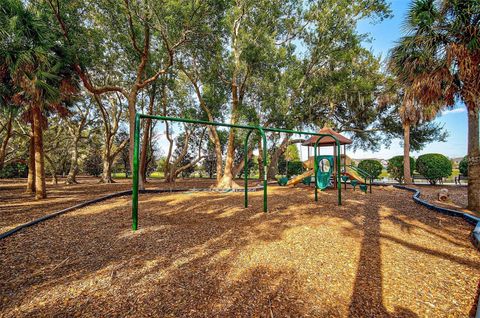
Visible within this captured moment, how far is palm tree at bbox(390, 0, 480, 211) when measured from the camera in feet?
19.6

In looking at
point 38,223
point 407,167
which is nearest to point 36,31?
point 38,223

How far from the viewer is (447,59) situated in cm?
632

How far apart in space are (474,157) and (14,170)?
133 ft

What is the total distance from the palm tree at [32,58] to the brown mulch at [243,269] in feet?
18.2

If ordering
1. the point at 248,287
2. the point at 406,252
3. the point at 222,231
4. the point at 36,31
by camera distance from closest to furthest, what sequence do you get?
the point at 248,287 < the point at 406,252 < the point at 222,231 < the point at 36,31

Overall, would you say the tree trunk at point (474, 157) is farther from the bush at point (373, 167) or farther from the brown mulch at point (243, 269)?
the bush at point (373, 167)

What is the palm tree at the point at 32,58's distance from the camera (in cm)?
785

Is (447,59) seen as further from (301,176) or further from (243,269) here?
(301,176)

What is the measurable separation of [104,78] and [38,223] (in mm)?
14896

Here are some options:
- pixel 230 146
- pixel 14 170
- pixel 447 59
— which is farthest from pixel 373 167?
pixel 14 170

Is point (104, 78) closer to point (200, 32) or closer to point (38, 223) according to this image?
point (200, 32)

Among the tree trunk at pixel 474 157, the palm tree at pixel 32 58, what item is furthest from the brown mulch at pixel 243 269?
the palm tree at pixel 32 58

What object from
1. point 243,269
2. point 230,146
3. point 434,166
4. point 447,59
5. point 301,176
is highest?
point 447,59

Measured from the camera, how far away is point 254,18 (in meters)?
12.8
